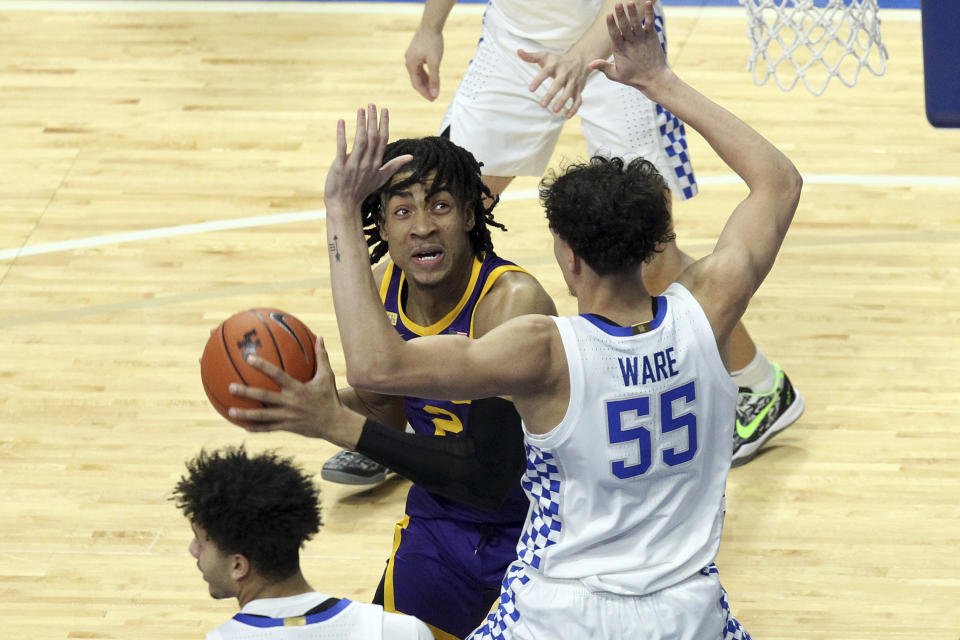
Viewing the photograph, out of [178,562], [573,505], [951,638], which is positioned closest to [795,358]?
[951,638]

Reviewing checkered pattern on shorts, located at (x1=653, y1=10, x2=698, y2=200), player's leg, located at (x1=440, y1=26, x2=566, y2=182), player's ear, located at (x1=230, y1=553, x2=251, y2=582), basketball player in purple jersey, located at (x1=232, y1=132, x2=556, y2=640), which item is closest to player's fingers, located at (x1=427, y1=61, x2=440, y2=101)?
player's leg, located at (x1=440, y1=26, x2=566, y2=182)

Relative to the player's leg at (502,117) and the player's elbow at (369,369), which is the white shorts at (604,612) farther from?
the player's leg at (502,117)

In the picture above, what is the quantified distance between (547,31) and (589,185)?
8.61ft

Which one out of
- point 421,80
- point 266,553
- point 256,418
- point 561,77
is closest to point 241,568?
point 266,553

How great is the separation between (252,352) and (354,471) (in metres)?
1.93

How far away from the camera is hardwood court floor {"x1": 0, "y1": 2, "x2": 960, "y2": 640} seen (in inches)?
191

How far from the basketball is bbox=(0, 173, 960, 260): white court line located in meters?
3.82

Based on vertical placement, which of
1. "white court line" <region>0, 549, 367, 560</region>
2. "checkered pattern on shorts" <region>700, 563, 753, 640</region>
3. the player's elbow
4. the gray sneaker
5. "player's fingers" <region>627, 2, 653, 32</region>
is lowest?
the gray sneaker

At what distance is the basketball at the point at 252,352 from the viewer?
11.2ft

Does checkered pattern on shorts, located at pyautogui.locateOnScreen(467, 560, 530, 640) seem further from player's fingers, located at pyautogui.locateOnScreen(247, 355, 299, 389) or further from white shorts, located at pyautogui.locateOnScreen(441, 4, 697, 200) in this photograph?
white shorts, located at pyautogui.locateOnScreen(441, 4, 697, 200)

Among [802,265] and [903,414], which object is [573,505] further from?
[802,265]

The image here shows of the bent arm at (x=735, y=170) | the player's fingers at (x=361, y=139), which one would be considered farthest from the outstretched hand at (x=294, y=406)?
the bent arm at (x=735, y=170)

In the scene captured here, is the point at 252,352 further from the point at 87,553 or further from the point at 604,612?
the point at 87,553

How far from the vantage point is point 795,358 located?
6105mm
